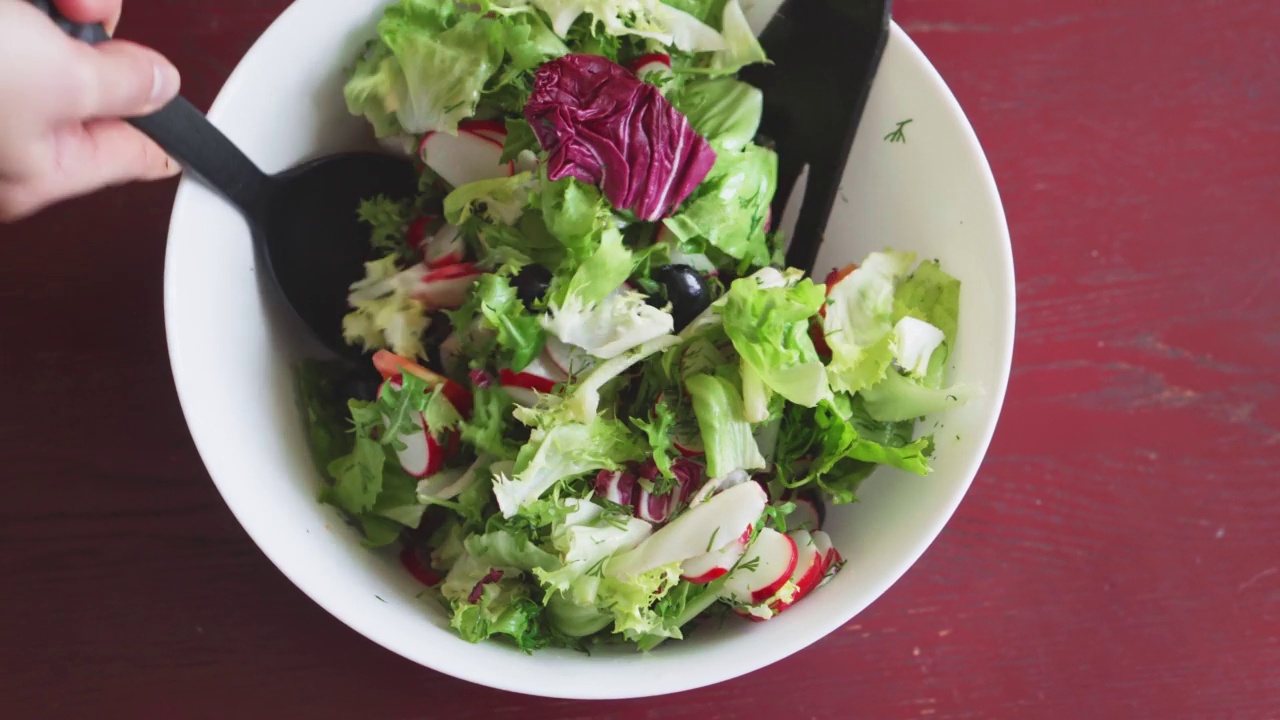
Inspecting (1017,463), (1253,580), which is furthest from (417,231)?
(1253,580)

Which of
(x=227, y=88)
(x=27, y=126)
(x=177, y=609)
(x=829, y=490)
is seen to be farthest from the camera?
(x=177, y=609)

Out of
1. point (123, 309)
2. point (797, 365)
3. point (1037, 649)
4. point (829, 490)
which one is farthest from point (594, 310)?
point (1037, 649)

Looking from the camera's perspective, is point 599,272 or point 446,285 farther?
point 446,285

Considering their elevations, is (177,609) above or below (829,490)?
below

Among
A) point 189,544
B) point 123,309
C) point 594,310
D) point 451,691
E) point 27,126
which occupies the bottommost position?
point 451,691

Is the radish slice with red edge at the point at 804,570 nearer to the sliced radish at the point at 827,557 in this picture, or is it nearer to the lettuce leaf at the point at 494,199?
the sliced radish at the point at 827,557

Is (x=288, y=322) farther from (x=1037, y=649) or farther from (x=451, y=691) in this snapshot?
(x=1037, y=649)

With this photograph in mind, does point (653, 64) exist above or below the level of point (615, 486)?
above

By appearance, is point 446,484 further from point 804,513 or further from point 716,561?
point 804,513
